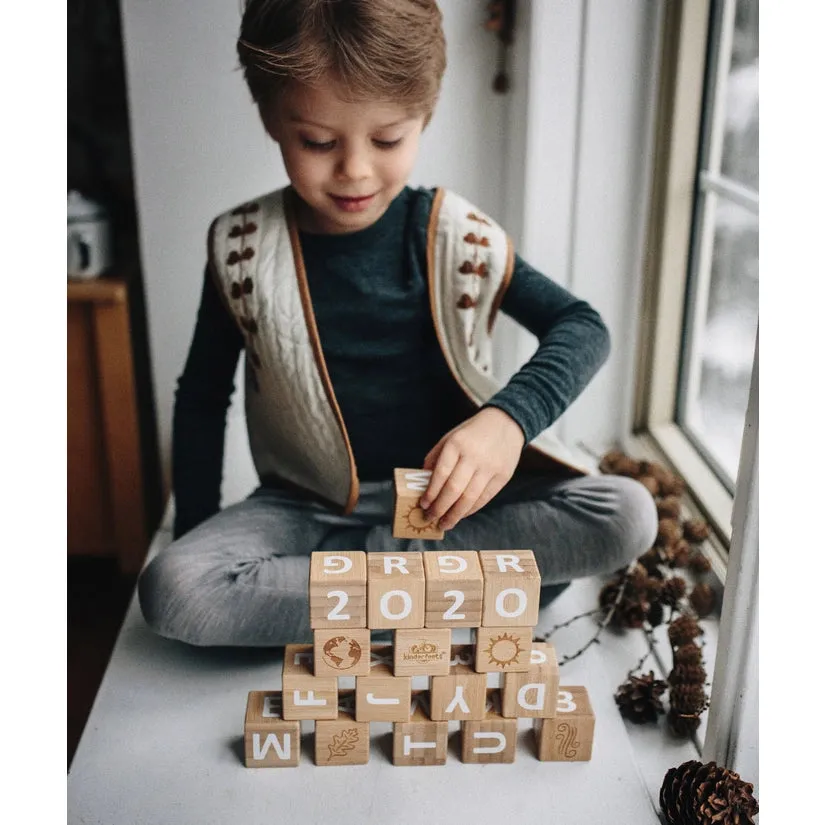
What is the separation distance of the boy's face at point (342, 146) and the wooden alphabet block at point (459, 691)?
314 mm

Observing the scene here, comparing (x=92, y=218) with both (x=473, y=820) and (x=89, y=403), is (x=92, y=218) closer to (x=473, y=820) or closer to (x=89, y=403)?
(x=89, y=403)

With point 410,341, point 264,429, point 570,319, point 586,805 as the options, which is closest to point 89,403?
point 264,429

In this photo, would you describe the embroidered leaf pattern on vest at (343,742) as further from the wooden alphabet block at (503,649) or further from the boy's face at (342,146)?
the boy's face at (342,146)

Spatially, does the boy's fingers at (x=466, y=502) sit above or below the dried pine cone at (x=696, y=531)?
above

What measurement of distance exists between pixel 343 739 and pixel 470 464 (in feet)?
0.67

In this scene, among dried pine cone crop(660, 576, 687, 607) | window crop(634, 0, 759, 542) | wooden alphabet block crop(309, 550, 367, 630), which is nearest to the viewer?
wooden alphabet block crop(309, 550, 367, 630)

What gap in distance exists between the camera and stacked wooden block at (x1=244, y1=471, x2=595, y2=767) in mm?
603

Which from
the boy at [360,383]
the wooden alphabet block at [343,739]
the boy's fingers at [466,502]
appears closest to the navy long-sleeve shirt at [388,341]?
the boy at [360,383]

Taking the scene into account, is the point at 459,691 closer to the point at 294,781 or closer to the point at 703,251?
the point at 294,781

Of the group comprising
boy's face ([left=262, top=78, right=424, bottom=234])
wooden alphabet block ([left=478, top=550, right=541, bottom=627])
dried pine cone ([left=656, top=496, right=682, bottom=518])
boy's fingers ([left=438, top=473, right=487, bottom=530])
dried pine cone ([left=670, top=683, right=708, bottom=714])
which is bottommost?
dried pine cone ([left=670, top=683, right=708, bottom=714])

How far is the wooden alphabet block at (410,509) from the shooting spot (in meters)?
0.62

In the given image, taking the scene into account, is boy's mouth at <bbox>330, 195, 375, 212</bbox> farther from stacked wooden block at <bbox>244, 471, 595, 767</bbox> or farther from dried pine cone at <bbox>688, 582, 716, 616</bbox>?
dried pine cone at <bbox>688, 582, 716, 616</bbox>

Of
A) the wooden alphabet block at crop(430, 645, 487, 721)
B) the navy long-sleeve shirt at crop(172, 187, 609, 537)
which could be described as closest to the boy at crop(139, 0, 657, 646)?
the navy long-sleeve shirt at crop(172, 187, 609, 537)

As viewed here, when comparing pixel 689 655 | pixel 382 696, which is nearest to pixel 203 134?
pixel 382 696
